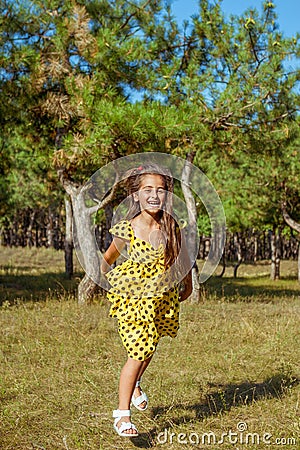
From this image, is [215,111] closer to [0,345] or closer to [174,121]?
[174,121]

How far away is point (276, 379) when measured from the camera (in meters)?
4.96

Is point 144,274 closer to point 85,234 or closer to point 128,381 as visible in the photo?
point 128,381

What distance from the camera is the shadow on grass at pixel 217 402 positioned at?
372cm

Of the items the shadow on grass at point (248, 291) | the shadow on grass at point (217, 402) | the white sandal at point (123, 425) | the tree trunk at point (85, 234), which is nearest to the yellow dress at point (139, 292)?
the white sandal at point (123, 425)

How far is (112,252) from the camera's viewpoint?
3613 millimetres

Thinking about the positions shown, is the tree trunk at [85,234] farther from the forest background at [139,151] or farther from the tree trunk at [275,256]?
the tree trunk at [275,256]

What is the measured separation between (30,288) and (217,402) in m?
9.47

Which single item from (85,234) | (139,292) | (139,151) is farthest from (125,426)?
(85,234)

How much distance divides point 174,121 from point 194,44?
4.76 metres

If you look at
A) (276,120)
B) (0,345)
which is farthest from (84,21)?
(0,345)

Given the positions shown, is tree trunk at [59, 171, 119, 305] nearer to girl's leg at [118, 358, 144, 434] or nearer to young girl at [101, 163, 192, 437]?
young girl at [101, 163, 192, 437]

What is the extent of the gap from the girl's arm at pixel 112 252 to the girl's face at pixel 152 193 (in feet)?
0.90

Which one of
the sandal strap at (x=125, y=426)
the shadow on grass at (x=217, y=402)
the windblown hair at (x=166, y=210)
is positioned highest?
the windblown hair at (x=166, y=210)

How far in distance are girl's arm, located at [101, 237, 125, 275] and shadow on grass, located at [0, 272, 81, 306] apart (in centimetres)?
696
